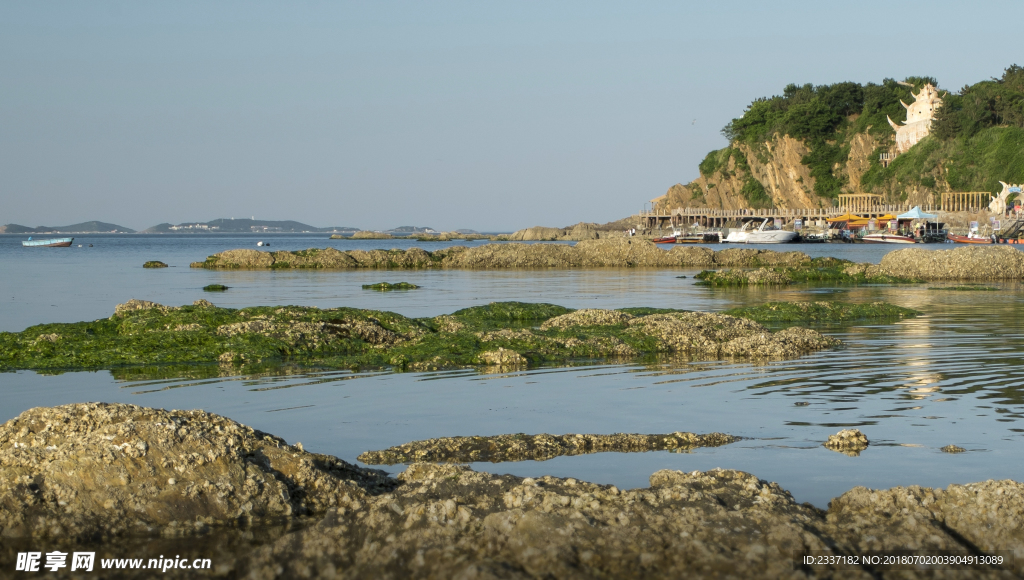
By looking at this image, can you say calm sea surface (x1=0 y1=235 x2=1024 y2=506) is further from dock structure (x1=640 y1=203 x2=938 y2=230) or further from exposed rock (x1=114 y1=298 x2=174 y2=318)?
dock structure (x1=640 y1=203 x2=938 y2=230)

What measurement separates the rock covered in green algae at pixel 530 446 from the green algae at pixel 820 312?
35.0 ft

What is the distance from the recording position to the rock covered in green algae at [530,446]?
6.99 metres

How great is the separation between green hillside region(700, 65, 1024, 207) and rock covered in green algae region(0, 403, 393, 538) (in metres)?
104

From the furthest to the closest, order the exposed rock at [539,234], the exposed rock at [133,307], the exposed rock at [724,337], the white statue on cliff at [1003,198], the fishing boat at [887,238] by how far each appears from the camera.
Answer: the exposed rock at [539,234]
the white statue on cliff at [1003,198]
the fishing boat at [887,238]
the exposed rock at [133,307]
the exposed rock at [724,337]

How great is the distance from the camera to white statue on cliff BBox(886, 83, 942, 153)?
111 meters

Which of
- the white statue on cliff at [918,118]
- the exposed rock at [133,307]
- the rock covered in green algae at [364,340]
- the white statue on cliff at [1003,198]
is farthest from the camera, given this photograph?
the white statue on cliff at [918,118]

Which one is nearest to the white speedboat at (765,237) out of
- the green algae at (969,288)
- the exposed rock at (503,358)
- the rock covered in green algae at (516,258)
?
the rock covered in green algae at (516,258)

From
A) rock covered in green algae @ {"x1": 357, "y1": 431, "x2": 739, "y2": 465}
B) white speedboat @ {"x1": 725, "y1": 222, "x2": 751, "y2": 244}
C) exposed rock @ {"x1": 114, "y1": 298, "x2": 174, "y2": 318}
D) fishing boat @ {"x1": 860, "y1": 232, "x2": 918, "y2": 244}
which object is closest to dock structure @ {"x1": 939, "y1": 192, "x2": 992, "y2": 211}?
fishing boat @ {"x1": 860, "y1": 232, "x2": 918, "y2": 244}

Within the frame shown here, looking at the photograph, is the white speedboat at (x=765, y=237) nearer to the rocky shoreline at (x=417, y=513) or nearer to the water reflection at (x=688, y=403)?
the water reflection at (x=688, y=403)

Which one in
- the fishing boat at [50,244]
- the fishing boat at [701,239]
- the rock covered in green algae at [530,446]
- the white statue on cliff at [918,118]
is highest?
the white statue on cliff at [918,118]

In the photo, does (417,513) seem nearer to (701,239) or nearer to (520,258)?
(520,258)

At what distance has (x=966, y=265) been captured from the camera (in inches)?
1256

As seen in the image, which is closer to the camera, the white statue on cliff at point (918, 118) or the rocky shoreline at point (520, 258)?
the rocky shoreline at point (520, 258)

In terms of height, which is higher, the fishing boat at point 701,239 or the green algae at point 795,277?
the fishing boat at point 701,239
